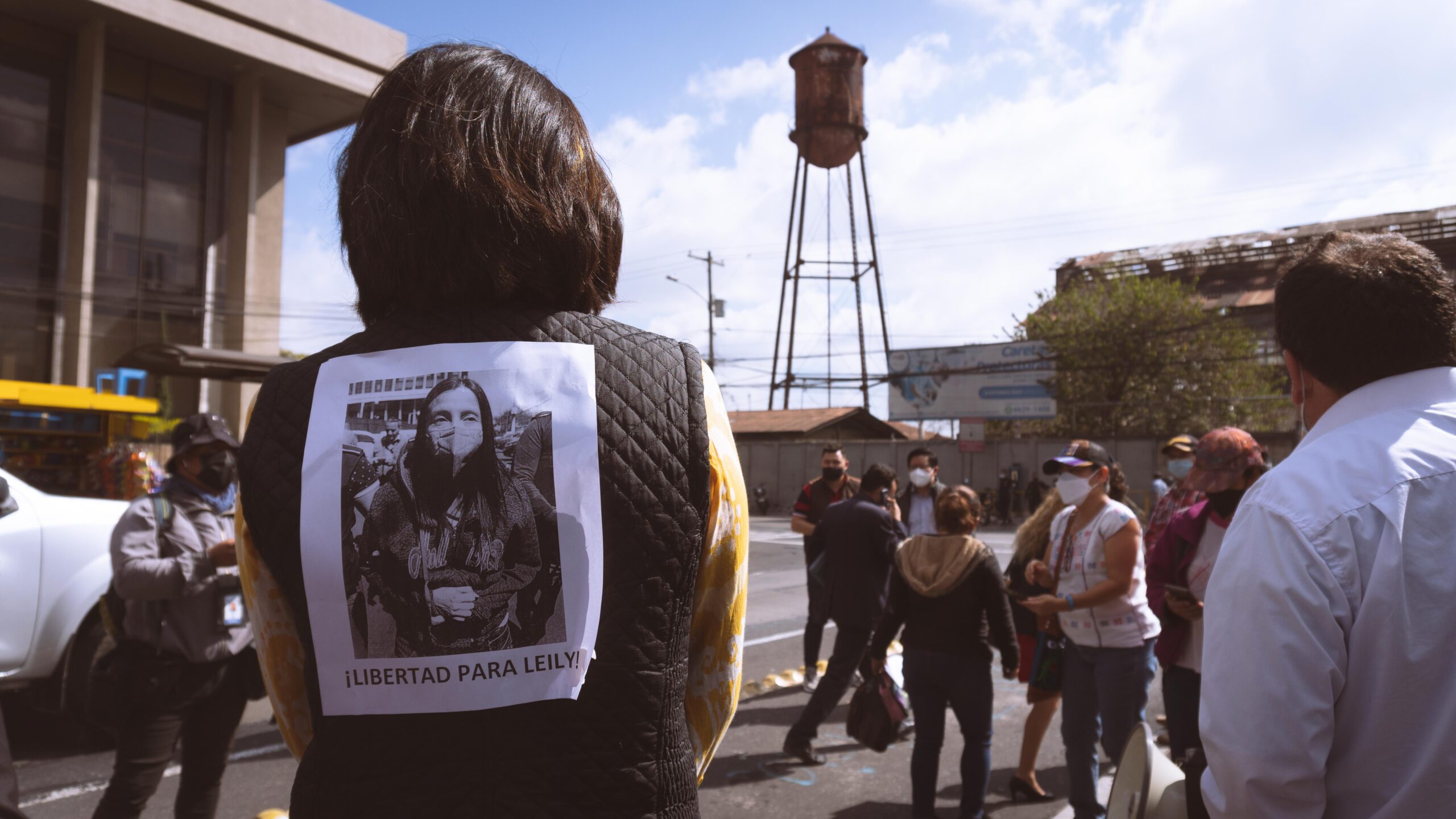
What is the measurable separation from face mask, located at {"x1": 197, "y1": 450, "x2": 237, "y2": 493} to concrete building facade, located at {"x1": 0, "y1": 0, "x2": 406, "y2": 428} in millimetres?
20516

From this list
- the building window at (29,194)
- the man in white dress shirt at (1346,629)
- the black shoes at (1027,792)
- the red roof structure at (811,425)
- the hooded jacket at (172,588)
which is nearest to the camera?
the man in white dress shirt at (1346,629)

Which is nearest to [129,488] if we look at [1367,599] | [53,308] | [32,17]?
[1367,599]

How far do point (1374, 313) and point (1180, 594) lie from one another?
2.82 meters

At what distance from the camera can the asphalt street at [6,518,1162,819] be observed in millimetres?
4703

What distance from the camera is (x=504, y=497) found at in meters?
1.16

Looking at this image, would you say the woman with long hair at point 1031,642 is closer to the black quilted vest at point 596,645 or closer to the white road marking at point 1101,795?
the white road marking at point 1101,795

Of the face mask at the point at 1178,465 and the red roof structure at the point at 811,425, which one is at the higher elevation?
the red roof structure at the point at 811,425

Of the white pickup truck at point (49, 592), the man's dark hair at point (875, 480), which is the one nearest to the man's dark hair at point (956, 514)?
the man's dark hair at point (875, 480)

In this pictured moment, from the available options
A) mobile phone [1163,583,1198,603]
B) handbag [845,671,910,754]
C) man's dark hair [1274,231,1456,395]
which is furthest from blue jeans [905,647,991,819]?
man's dark hair [1274,231,1456,395]

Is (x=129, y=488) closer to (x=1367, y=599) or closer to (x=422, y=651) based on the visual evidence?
(x=422, y=651)

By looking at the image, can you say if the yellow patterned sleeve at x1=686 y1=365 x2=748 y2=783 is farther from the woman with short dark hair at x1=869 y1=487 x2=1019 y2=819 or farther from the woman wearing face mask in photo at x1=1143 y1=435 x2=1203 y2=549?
the woman wearing face mask in photo at x1=1143 y1=435 x2=1203 y2=549

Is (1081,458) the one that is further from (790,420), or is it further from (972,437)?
(790,420)

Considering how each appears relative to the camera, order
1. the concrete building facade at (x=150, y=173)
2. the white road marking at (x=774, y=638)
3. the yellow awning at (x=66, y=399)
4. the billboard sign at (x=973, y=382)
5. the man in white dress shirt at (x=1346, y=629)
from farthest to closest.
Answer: the billboard sign at (x=973, y=382) < the concrete building facade at (x=150, y=173) < the yellow awning at (x=66, y=399) < the white road marking at (x=774, y=638) < the man in white dress shirt at (x=1346, y=629)

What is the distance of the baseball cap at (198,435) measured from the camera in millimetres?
3730
